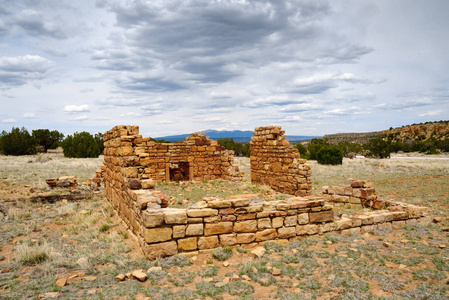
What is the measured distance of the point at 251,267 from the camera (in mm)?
5188

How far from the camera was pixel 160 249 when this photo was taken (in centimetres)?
565

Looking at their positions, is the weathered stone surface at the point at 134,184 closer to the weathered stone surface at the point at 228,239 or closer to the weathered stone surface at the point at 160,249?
the weathered stone surface at the point at 160,249

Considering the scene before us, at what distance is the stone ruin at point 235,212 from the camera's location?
5.80 metres

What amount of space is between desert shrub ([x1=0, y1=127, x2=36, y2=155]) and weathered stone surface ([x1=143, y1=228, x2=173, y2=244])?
1529 inches

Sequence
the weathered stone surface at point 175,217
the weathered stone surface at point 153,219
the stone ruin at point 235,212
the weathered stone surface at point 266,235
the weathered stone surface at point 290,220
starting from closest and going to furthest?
the weathered stone surface at point 153,219 < the weathered stone surface at point 175,217 < the stone ruin at point 235,212 < the weathered stone surface at point 266,235 < the weathered stone surface at point 290,220

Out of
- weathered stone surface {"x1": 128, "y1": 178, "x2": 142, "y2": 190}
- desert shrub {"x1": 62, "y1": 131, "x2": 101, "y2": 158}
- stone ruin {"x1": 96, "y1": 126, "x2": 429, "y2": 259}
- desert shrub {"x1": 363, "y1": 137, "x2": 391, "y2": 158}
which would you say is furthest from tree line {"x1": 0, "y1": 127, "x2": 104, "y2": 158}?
desert shrub {"x1": 363, "y1": 137, "x2": 391, "y2": 158}

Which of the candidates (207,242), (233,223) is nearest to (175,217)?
(207,242)

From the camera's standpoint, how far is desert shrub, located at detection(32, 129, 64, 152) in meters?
41.3

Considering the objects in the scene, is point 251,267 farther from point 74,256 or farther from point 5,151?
point 5,151

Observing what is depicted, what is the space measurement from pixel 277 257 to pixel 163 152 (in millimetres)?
11819

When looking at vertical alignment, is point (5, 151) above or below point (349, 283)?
above

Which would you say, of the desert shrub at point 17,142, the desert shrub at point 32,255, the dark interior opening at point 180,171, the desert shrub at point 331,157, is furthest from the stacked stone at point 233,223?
the desert shrub at point 17,142

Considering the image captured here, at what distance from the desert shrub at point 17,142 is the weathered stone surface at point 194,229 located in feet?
128

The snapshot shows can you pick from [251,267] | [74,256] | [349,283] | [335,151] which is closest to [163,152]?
[74,256]
